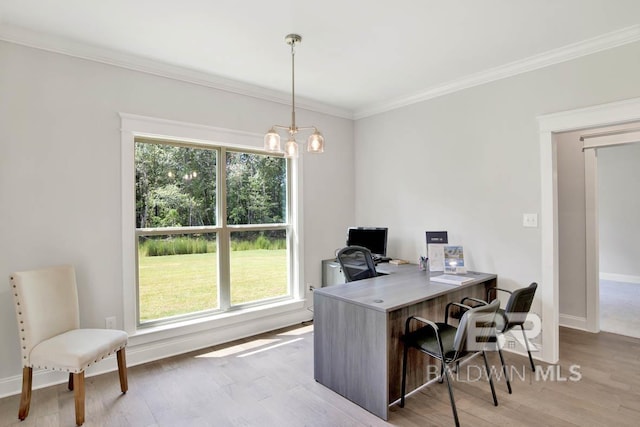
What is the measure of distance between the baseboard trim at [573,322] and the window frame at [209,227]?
10.3 ft

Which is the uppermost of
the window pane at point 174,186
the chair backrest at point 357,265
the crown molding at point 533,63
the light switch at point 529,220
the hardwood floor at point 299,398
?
the crown molding at point 533,63

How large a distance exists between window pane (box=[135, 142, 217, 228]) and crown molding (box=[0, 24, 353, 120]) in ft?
2.27

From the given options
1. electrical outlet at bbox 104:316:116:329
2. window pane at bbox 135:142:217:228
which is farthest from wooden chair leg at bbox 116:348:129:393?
window pane at bbox 135:142:217:228

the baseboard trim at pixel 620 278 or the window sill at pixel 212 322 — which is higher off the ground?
the window sill at pixel 212 322

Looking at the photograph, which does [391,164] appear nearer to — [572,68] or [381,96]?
[381,96]

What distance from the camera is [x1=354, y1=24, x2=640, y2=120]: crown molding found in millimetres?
2709

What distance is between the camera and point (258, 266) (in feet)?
13.5

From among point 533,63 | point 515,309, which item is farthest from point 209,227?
point 533,63

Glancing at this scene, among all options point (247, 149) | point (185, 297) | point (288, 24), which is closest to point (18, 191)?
point (185, 297)

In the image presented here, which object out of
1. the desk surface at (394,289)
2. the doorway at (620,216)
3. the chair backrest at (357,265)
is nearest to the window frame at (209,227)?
the chair backrest at (357,265)

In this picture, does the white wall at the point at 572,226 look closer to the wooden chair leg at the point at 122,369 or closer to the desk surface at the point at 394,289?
the desk surface at the point at 394,289

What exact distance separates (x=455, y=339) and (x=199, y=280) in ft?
8.66

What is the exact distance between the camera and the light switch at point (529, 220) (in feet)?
10.4

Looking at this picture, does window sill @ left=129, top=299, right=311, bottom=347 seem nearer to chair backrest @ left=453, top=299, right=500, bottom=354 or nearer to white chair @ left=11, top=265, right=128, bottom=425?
white chair @ left=11, top=265, right=128, bottom=425
